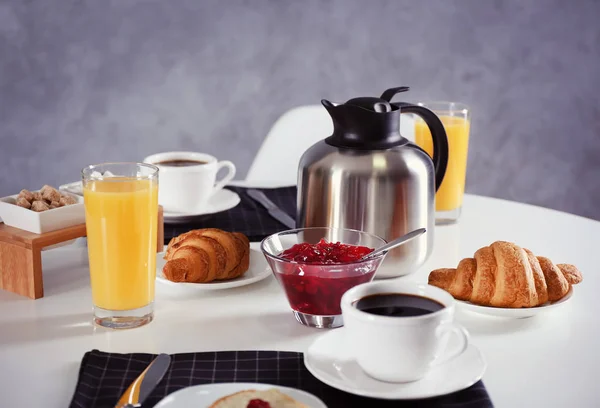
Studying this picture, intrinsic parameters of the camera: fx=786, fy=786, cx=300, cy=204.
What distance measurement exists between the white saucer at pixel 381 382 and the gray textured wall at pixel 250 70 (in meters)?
2.70

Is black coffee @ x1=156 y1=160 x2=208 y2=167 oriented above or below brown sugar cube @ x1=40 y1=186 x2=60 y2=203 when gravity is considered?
below

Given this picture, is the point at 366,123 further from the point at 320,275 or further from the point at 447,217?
the point at 447,217

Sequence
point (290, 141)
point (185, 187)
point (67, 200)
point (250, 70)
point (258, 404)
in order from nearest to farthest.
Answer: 1. point (258, 404)
2. point (67, 200)
3. point (185, 187)
4. point (290, 141)
5. point (250, 70)

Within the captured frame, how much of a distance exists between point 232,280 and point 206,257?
7cm

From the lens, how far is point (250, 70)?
3586mm

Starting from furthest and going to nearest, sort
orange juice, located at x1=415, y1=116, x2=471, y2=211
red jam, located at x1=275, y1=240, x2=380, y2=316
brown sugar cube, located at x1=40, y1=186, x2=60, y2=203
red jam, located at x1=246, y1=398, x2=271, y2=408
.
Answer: orange juice, located at x1=415, y1=116, x2=471, y2=211 → brown sugar cube, located at x1=40, y1=186, x2=60, y2=203 → red jam, located at x1=275, y1=240, x2=380, y2=316 → red jam, located at x1=246, y1=398, x2=271, y2=408

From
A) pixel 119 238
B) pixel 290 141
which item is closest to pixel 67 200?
pixel 119 238

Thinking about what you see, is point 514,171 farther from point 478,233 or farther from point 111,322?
point 111,322

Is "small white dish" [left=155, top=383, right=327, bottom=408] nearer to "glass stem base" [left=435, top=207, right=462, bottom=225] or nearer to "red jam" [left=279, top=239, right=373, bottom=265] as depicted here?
"red jam" [left=279, top=239, right=373, bottom=265]

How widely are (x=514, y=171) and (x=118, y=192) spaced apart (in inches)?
117

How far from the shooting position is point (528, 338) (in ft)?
3.70

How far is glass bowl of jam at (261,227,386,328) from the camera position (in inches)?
44.1

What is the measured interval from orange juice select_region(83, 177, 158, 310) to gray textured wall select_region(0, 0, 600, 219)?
2.47 m

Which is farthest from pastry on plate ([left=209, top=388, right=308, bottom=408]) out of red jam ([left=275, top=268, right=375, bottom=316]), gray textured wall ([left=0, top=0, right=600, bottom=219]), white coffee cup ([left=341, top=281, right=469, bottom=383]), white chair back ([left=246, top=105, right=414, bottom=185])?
gray textured wall ([left=0, top=0, right=600, bottom=219])
